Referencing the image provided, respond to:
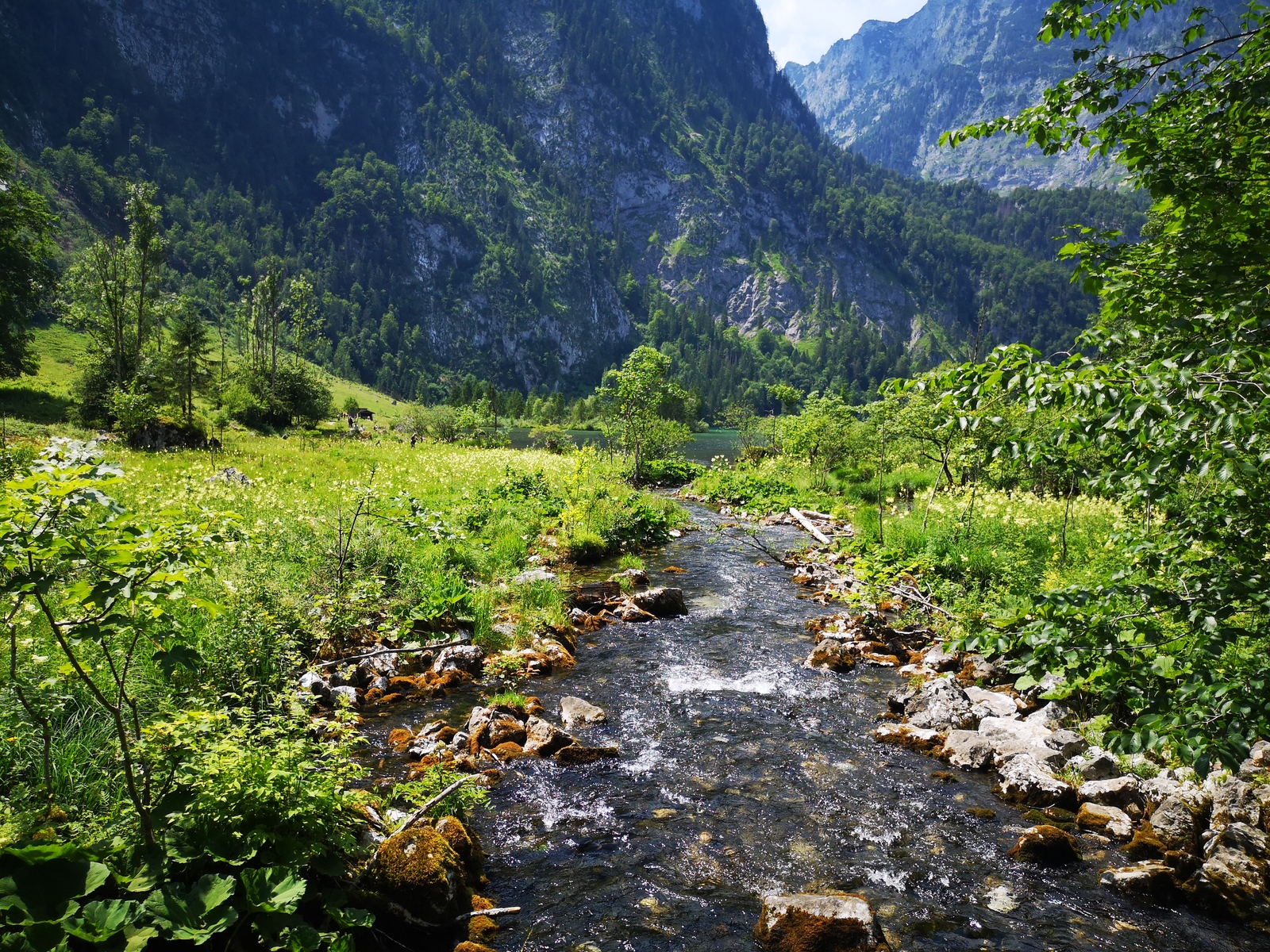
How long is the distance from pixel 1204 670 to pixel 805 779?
5156 millimetres

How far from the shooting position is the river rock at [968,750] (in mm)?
7785

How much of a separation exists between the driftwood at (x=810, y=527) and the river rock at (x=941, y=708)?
39.5 ft

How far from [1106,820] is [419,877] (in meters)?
6.93

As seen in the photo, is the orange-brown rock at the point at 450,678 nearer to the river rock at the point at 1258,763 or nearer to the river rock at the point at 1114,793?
A: the river rock at the point at 1114,793

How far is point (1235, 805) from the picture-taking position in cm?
588

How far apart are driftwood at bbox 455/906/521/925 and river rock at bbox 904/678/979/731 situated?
6318mm

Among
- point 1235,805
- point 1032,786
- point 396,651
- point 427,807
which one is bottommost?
point 1032,786

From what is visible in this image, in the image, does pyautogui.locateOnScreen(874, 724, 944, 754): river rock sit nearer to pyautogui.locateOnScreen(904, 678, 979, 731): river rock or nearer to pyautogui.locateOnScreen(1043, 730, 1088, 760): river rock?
pyautogui.locateOnScreen(904, 678, 979, 731): river rock

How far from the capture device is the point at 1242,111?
3834mm

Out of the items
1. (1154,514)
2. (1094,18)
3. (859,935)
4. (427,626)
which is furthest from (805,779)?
(1154,514)

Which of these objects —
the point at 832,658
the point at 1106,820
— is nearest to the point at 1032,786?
the point at 1106,820

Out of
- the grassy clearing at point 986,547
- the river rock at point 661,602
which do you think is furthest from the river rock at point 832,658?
the river rock at point 661,602

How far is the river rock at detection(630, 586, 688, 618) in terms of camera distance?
14.2 meters

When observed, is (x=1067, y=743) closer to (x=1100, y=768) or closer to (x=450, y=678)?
(x=1100, y=768)
